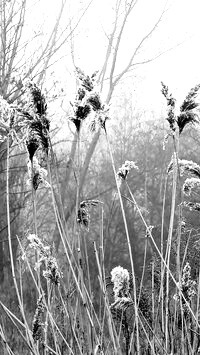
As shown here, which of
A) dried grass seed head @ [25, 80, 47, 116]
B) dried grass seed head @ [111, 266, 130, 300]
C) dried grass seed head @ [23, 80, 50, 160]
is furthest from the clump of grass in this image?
dried grass seed head @ [25, 80, 47, 116]

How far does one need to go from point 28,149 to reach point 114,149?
17.5m

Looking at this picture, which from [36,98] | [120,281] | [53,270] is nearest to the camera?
[36,98]

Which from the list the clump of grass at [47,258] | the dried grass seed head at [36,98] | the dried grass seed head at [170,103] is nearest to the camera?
the dried grass seed head at [36,98]

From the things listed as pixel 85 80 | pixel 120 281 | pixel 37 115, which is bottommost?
pixel 120 281

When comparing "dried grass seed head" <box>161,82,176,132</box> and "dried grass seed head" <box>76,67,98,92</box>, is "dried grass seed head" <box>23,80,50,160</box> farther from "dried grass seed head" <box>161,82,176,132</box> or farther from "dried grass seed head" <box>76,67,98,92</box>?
"dried grass seed head" <box>161,82,176,132</box>

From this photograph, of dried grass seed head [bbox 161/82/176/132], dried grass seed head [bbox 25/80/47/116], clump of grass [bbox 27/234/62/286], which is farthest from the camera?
clump of grass [bbox 27/234/62/286]

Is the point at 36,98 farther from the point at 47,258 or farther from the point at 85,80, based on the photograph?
the point at 47,258

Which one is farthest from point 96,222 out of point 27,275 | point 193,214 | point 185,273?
point 185,273

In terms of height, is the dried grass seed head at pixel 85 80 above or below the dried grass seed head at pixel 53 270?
above

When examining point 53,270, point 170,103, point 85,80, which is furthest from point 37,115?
point 53,270

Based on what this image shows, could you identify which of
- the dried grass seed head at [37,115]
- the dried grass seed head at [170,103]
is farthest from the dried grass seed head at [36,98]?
the dried grass seed head at [170,103]

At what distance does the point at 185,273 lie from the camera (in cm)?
216

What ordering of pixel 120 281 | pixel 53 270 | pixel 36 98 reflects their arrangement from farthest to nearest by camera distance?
pixel 53 270
pixel 120 281
pixel 36 98

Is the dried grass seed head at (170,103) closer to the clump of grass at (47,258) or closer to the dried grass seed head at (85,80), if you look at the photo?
the dried grass seed head at (85,80)
